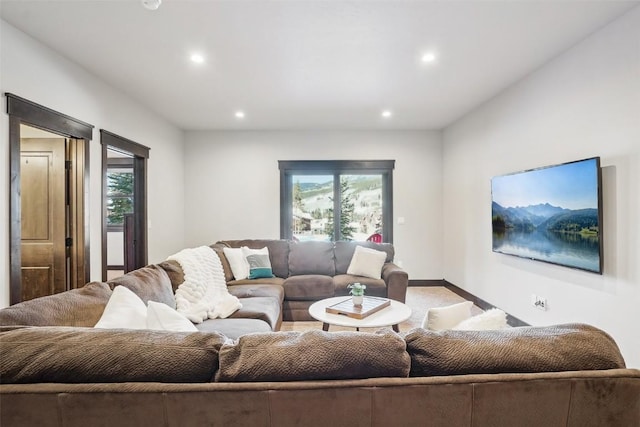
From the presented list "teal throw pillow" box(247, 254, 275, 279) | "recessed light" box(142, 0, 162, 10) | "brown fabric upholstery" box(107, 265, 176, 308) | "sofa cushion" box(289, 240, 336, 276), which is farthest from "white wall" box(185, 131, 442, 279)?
"recessed light" box(142, 0, 162, 10)

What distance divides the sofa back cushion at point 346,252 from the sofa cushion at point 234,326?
6.56 ft

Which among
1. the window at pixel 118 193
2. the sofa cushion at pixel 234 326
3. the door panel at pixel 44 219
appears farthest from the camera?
the window at pixel 118 193

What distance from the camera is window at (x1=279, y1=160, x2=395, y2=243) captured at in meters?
5.70

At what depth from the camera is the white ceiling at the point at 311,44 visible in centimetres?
223

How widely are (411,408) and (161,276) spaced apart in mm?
2051

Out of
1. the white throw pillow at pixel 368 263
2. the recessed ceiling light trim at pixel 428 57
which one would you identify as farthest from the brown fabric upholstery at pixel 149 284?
the recessed ceiling light trim at pixel 428 57

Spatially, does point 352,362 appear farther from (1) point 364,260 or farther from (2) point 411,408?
(1) point 364,260

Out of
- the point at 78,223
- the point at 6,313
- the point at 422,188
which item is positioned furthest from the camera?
the point at 422,188

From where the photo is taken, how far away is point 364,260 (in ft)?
13.5

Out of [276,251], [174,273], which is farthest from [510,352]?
[276,251]

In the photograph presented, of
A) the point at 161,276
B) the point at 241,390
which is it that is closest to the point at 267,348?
the point at 241,390

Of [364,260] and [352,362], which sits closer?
[352,362]

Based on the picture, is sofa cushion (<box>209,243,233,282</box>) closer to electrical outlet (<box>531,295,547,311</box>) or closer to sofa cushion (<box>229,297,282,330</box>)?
sofa cushion (<box>229,297,282,330</box>)

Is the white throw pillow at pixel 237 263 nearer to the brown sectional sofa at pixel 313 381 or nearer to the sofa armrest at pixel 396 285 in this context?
the sofa armrest at pixel 396 285
